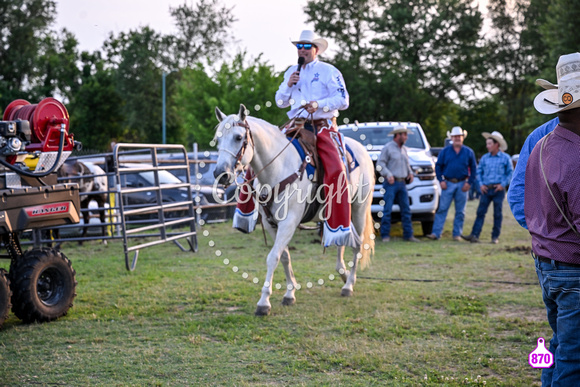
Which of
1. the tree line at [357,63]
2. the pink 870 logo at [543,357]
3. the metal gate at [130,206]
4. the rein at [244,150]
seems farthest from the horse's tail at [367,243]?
the tree line at [357,63]

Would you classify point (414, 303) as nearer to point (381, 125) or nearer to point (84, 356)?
point (84, 356)

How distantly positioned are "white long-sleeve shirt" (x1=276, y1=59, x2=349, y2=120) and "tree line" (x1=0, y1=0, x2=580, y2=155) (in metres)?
36.7

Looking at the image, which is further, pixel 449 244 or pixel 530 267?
pixel 449 244

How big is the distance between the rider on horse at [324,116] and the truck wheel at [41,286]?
1.92 metres

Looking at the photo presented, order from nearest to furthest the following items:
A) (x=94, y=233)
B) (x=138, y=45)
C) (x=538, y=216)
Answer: (x=538, y=216) → (x=94, y=233) → (x=138, y=45)

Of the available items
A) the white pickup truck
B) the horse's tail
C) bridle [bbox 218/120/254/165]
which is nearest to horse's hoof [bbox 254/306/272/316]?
bridle [bbox 218/120/254/165]

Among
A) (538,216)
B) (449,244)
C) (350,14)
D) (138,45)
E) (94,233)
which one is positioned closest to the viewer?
(538,216)

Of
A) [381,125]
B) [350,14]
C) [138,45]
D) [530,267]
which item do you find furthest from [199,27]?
[530,267]

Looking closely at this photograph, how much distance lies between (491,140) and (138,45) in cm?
3800

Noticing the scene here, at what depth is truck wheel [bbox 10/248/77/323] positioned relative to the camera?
5766 mm

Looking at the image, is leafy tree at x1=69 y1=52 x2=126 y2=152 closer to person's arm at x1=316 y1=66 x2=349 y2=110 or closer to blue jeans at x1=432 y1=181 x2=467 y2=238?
blue jeans at x1=432 y1=181 x2=467 y2=238

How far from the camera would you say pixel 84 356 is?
16.2 feet

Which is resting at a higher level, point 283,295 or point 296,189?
point 296,189

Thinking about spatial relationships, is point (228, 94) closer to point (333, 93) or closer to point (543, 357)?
point (333, 93)
